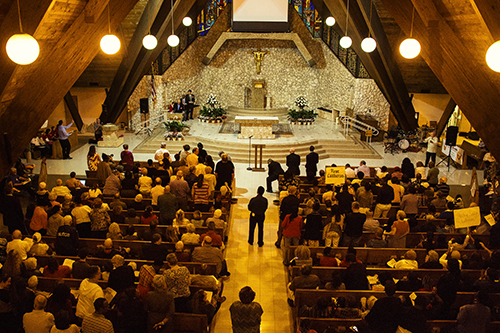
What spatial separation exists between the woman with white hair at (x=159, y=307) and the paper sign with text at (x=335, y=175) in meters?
5.44

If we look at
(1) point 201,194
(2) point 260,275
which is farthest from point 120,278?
(1) point 201,194

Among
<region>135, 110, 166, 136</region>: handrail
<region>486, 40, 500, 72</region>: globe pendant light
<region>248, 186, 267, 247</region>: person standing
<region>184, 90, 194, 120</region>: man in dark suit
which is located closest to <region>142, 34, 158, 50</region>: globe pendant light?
<region>248, 186, 267, 247</region>: person standing

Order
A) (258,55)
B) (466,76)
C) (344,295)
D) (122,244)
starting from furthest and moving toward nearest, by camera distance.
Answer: (258,55), (466,76), (122,244), (344,295)

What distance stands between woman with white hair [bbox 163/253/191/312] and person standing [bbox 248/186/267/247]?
3321 millimetres

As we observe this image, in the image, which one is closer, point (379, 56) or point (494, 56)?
point (494, 56)

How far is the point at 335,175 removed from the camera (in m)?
10.5

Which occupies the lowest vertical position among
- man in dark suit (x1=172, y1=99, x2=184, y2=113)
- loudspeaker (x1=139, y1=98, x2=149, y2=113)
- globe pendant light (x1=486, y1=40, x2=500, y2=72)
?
globe pendant light (x1=486, y1=40, x2=500, y2=72)

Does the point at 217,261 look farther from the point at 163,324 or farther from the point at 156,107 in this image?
the point at 156,107

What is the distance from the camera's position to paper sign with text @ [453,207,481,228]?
Answer: 7.82 meters

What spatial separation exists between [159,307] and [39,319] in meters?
1.42

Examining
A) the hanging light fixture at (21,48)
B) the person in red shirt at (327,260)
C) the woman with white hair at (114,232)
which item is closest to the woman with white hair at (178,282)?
the woman with white hair at (114,232)

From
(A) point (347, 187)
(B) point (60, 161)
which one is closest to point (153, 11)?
(B) point (60, 161)

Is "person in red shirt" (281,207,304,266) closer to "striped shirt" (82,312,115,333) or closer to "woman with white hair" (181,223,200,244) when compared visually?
"woman with white hair" (181,223,200,244)

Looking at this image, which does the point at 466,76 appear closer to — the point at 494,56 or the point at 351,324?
the point at 494,56
